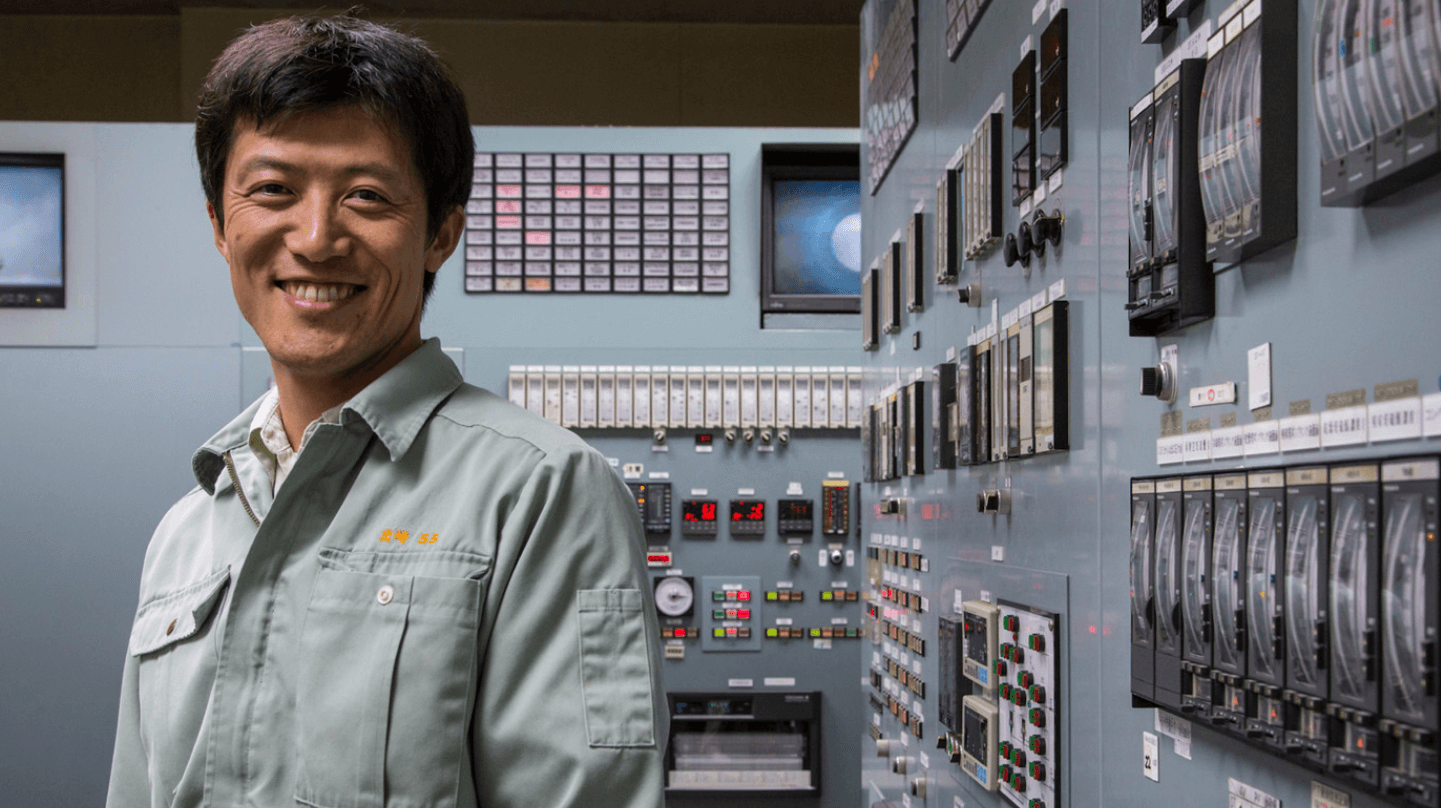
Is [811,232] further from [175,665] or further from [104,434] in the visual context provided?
[175,665]

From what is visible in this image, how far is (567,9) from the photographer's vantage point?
24.1 ft

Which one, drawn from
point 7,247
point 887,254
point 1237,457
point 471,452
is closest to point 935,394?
point 887,254

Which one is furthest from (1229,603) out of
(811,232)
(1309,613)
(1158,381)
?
(811,232)

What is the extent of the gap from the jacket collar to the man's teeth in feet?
0.34

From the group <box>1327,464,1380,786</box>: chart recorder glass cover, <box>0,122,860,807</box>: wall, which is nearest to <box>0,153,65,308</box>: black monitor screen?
<box>0,122,860,807</box>: wall

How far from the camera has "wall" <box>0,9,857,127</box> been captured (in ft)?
24.3

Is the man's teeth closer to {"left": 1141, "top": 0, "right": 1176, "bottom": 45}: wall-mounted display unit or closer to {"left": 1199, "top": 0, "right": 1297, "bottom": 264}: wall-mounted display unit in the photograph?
{"left": 1199, "top": 0, "right": 1297, "bottom": 264}: wall-mounted display unit

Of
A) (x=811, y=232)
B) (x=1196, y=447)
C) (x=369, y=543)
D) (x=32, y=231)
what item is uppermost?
(x=811, y=232)

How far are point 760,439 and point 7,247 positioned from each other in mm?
3377

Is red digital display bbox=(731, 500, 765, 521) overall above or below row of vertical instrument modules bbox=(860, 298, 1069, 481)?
below

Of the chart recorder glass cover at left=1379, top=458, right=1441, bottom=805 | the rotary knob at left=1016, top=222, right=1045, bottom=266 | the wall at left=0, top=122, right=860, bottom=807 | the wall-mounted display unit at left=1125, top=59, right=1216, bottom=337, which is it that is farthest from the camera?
the wall at left=0, top=122, right=860, bottom=807

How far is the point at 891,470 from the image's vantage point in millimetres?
4008

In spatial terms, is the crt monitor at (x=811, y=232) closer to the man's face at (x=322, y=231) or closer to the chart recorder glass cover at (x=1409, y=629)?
the man's face at (x=322, y=231)

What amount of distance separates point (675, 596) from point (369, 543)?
407cm
